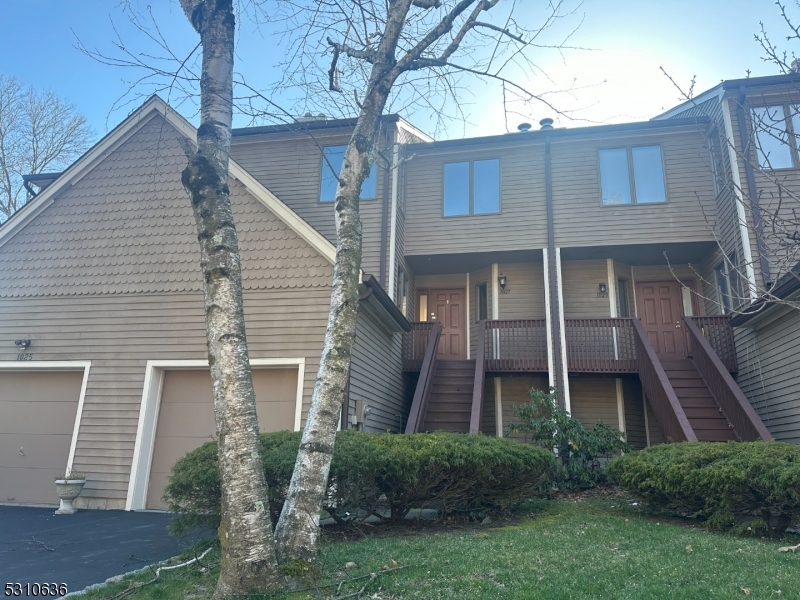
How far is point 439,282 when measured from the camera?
48.5ft

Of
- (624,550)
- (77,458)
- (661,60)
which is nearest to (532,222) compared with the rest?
(661,60)

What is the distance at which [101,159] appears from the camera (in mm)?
9688

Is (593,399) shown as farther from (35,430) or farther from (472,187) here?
(35,430)

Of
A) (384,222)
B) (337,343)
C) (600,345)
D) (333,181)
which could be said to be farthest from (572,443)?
(333,181)

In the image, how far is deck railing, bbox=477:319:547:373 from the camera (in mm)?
12062

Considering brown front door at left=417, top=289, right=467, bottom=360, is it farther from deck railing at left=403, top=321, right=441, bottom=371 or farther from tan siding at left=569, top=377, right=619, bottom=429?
tan siding at left=569, top=377, right=619, bottom=429

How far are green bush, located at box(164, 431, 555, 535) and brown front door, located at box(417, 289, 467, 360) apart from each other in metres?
7.38

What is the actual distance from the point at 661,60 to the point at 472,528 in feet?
17.4

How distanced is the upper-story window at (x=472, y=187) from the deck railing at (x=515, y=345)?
2.80 meters

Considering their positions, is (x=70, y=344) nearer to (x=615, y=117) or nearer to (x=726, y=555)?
(x=615, y=117)

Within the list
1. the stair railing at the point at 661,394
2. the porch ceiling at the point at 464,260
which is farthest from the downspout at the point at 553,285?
the stair railing at the point at 661,394

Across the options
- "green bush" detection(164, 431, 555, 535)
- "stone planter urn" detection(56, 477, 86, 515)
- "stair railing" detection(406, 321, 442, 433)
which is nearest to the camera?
"green bush" detection(164, 431, 555, 535)

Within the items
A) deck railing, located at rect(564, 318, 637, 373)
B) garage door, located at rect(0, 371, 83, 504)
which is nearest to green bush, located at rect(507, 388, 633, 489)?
deck railing, located at rect(564, 318, 637, 373)

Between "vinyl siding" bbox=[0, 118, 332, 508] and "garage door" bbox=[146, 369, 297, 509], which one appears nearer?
"garage door" bbox=[146, 369, 297, 509]
